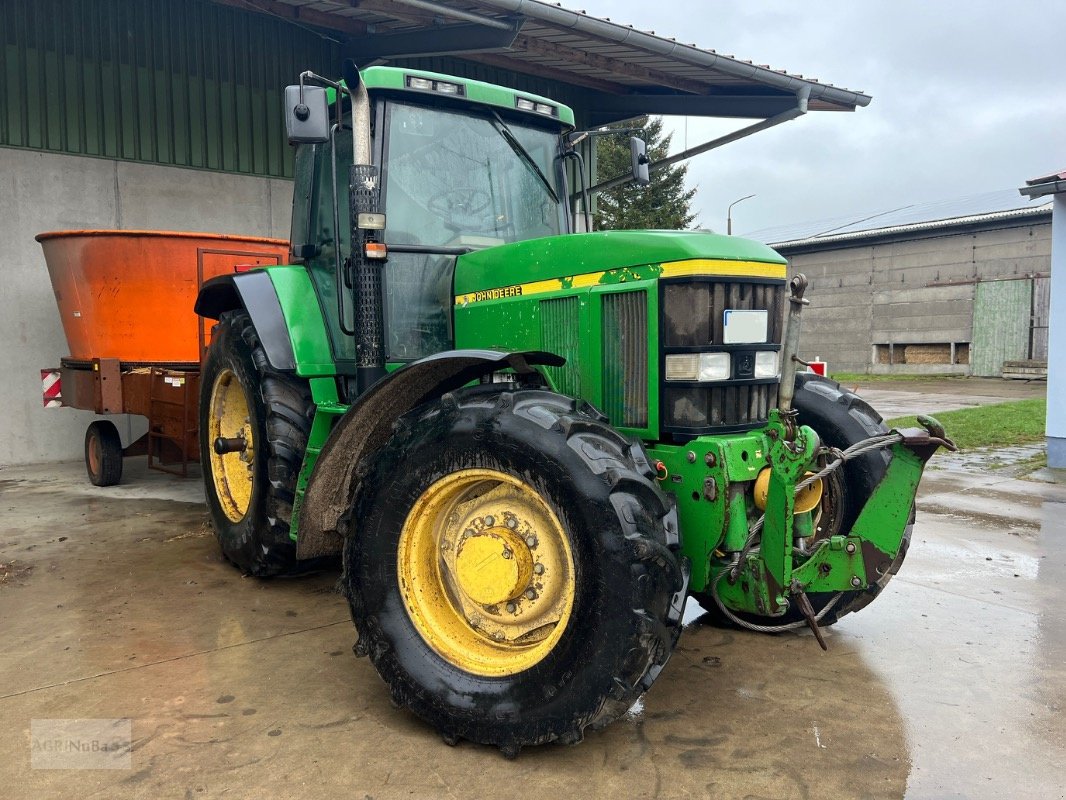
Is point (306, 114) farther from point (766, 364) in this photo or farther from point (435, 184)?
point (766, 364)

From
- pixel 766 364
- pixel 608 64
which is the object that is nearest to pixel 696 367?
pixel 766 364

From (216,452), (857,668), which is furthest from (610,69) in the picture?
(857,668)

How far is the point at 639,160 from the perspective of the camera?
4688 mm

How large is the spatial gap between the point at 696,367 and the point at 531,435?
0.73 m

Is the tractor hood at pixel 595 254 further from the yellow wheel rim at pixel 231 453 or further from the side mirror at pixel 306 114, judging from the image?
the yellow wheel rim at pixel 231 453

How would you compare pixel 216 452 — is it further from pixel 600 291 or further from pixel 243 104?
pixel 243 104

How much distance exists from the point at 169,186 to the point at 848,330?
2211cm

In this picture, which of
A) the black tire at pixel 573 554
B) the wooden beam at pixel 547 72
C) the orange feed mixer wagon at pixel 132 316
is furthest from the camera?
the wooden beam at pixel 547 72

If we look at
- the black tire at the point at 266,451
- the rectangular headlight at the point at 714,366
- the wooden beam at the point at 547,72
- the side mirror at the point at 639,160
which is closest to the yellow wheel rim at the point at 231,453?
the black tire at the point at 266,451

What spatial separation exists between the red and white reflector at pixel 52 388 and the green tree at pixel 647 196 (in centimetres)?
2146

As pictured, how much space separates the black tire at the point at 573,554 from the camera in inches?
99.9

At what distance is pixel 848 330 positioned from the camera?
26266mm

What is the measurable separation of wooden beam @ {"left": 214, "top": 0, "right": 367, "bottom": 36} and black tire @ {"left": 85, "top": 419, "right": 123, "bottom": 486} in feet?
14.0

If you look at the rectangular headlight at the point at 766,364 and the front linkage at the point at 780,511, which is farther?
the rectangular headlight at the point at 766,364
